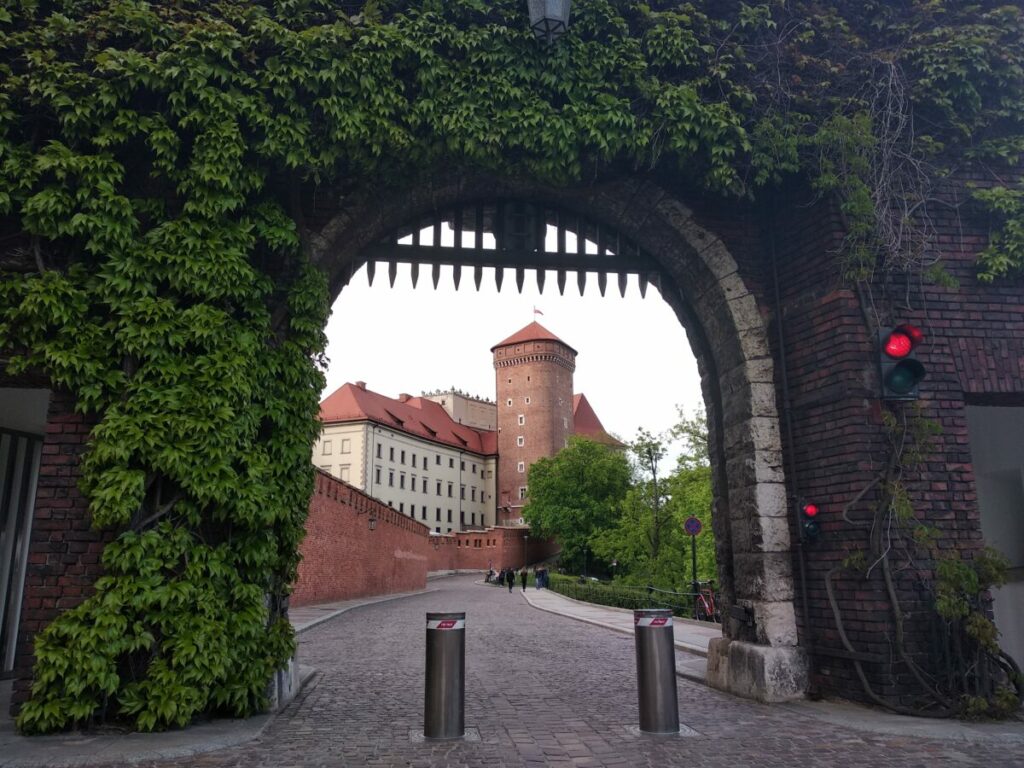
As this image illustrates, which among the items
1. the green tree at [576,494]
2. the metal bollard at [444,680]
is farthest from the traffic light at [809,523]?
the green tree at [576,494]

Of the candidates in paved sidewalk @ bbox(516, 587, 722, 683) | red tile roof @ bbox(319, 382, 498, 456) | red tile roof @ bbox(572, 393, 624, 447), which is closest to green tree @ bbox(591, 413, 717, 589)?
paved sidewalk @ bbox(516, 587, 722, 683)

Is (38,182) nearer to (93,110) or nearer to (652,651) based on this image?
(93,110)

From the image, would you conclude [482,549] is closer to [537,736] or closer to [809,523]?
[809,523]

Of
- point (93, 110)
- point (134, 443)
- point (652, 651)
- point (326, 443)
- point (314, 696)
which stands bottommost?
point (314, 696)

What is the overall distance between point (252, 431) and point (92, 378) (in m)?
1.17

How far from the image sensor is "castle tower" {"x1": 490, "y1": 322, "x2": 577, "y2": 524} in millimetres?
70625

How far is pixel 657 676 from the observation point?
565cm

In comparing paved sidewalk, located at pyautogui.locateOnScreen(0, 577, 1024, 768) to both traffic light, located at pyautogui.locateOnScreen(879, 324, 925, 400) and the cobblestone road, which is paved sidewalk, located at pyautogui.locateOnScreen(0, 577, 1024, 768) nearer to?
the cobblestone road

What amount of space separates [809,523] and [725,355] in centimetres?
188

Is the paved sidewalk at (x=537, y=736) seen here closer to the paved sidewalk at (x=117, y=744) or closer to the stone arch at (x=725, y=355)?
the paved sidewalk at (x=117, y=744)

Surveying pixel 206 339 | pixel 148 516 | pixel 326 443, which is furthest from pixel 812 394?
pixel 326 443

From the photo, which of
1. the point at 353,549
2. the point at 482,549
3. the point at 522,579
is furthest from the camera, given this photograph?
the point at 482,549

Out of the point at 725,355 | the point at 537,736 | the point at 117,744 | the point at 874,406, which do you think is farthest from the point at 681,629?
the point at 117,744

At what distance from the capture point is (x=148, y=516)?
19.1 feet
